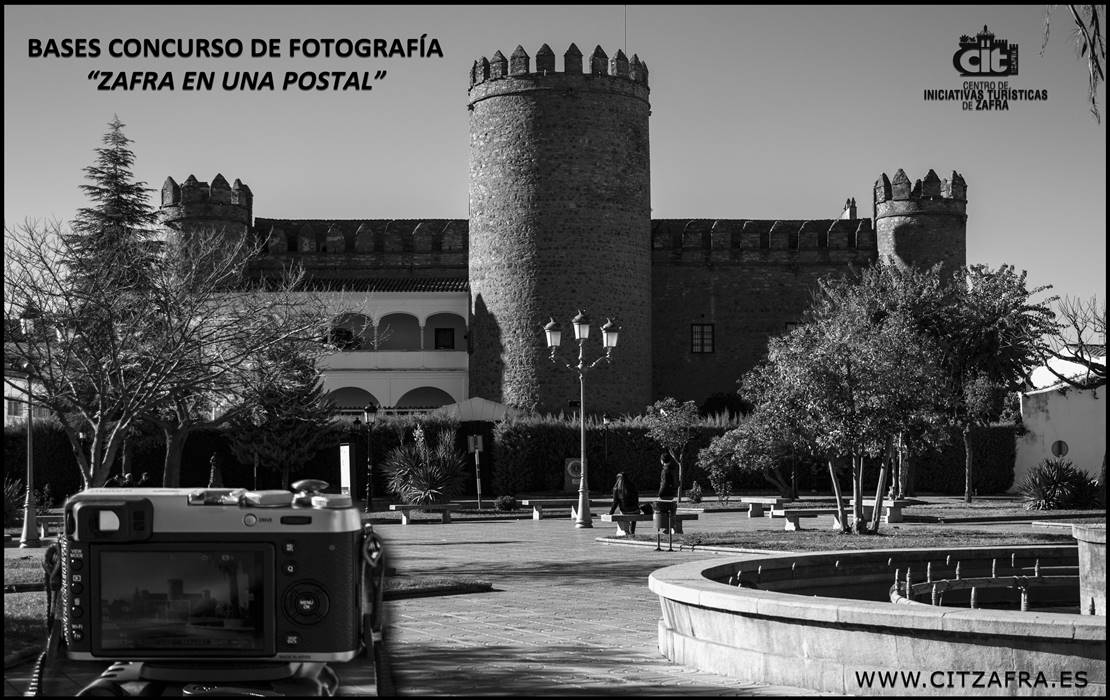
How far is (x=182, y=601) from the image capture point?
562 centimetres

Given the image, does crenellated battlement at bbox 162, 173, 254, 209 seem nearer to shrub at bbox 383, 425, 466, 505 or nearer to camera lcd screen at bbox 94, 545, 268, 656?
shrub at bbox 383, 425, 466, 505

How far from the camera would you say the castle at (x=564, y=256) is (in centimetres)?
5038

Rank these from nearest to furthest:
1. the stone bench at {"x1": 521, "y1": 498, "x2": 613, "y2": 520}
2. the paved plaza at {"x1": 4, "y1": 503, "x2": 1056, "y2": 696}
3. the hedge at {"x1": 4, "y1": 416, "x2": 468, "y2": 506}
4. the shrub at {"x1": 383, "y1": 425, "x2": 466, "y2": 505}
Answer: the paved plaza at {"x1": 4, "y1": 503, "x2": 1056, "y2": 696}
the stone bench at {"x1": 521, "y1": 498, "x2": 613, "y2": 520}
the shrub at {"x1": 383, "y1": 425, "x2": 466, "y2": 505}
the hedge at {"x1": 4, "y1": 416, "x2": 468, "y2": 506}

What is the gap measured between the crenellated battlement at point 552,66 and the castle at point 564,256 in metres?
0.06

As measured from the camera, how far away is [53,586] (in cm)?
577

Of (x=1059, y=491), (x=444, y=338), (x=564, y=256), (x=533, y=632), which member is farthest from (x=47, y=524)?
(x=444, y=338)

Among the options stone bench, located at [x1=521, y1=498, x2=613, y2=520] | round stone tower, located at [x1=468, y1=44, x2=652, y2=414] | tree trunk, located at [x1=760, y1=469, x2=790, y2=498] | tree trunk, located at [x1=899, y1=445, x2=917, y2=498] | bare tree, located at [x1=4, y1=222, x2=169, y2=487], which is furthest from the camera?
round stone tower, located at [x1=468, y1=44, x2=652, y2=414]

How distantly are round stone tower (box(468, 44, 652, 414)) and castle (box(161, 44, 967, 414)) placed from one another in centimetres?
6

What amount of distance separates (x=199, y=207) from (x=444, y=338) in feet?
34.6

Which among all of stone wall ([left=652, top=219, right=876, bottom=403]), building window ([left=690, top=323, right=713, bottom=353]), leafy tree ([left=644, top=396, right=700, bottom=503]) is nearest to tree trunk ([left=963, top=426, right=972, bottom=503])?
leafy tree ([left=644, top=396, right=700, bottom=503])

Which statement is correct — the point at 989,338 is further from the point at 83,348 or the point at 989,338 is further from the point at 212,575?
the point at 212,575

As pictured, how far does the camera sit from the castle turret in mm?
53844

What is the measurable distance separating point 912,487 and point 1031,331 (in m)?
5.31

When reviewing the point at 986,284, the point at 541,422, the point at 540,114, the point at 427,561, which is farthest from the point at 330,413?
the point at 427,561
